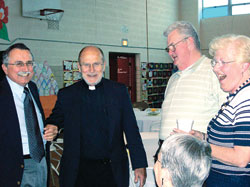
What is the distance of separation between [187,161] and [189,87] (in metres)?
1.14

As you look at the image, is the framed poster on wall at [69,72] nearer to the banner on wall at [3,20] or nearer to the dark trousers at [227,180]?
the banner on wall at [3,20]

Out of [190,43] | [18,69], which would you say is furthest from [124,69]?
[18,69]

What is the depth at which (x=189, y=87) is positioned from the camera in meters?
2.30

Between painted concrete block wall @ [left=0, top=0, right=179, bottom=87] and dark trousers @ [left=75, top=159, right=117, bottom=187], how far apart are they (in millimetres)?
5245

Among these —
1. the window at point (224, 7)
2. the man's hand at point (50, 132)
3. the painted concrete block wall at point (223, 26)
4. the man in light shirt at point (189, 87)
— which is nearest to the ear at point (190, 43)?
the man in light shirt at point (189, 87)

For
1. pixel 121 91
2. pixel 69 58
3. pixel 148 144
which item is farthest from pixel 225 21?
pixel 121 91

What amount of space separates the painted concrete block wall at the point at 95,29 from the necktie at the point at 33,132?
16.1 feet

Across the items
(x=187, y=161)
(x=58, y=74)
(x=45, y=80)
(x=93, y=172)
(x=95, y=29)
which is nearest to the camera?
(x=187, y=161)

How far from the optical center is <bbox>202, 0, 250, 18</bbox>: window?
38.3 feet

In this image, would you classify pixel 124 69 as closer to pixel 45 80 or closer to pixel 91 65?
pixel 45 80

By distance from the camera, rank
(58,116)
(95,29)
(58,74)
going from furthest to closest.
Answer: (95,29) < (58,74) < (58,116)

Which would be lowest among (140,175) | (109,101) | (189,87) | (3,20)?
(140,175)

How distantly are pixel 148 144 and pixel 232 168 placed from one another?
5.70ft

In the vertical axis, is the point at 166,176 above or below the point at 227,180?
above
